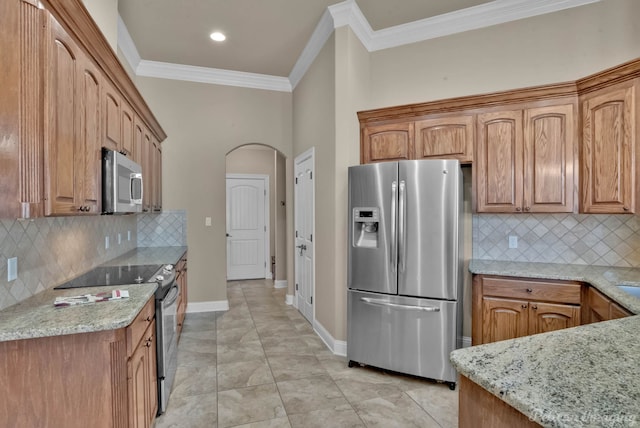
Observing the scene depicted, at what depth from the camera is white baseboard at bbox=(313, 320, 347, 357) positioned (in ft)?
10.8

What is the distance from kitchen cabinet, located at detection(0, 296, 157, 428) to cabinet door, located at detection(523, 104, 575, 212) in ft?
9.91

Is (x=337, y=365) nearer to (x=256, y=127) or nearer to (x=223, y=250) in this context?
(x=223, y=250)

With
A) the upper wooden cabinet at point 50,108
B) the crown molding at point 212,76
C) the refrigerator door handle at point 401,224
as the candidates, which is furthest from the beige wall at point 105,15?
the refrigerator door handle at point 401,224

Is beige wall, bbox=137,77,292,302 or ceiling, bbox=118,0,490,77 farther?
beige wall, bbox=137,77,292,302

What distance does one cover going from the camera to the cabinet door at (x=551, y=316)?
2.49 m

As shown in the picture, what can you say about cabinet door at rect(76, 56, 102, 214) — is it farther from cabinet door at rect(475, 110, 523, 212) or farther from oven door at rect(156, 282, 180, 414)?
cabinet door at rect(475, 110, 523, 212)

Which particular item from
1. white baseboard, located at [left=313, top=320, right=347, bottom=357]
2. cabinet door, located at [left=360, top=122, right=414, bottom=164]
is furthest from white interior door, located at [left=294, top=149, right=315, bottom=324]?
cabinet door, located at [left=360, top=122, right=414, bottom=164]

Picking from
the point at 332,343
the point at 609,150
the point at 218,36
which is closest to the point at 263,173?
the point at 218,36

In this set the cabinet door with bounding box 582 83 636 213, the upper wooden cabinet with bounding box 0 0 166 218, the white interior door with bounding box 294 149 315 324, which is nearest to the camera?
the upper wooden cabinet with bounding box 0 0 166 218

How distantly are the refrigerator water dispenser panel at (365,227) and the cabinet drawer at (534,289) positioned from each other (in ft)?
3.16

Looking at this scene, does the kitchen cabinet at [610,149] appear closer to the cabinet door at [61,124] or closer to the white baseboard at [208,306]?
the cabinet door at [61,124]

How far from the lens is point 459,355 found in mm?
1171

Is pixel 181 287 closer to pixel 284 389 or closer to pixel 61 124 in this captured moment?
pixel 284 389

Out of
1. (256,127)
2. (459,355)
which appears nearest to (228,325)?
(256,127)
